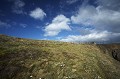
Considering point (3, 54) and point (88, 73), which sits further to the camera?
point (3, 54)

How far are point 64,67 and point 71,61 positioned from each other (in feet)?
10.1

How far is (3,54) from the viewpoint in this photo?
22594 mm

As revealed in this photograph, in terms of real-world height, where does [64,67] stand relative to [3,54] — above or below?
below

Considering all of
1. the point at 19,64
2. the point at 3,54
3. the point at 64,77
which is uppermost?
the point at 3,54

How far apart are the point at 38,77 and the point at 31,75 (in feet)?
3.52

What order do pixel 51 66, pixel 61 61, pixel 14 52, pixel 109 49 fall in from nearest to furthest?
pixel 51 66 → pixel 61 61 → pixel 14 52 → pixel 109 49

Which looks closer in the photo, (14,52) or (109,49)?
(14,52)

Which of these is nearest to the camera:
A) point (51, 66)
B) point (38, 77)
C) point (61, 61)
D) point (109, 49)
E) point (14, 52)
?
point (38, 77)

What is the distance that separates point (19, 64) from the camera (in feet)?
65.1

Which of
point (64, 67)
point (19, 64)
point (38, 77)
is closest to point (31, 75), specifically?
point (38, 77)

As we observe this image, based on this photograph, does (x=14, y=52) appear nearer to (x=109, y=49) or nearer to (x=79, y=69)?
(x=79, y=69)

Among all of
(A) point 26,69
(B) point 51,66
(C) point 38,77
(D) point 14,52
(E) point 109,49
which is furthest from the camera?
(E) point 109,49

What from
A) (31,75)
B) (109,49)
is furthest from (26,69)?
(109,49)

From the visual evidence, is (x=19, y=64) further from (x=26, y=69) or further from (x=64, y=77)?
(x=64, y=77)
